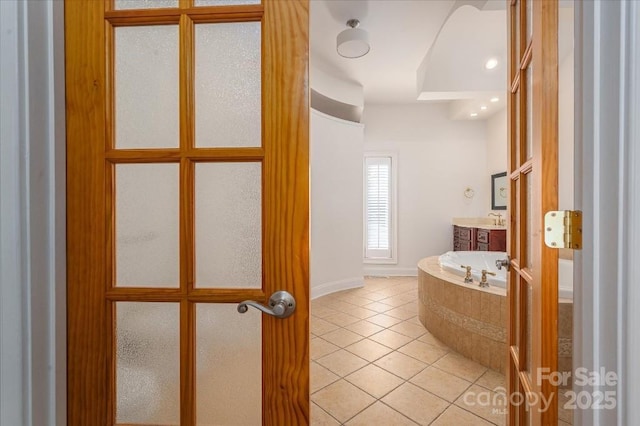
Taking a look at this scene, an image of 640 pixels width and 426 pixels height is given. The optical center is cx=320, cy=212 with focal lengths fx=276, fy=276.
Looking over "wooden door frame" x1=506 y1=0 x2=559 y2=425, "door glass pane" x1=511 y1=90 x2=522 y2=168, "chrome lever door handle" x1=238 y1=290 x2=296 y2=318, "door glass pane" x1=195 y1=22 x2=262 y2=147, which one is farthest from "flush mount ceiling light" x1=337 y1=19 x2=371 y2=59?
"chrome lever door handle" x1=238 y1=290 x2=296 y2=318

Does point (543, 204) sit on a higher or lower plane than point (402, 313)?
higher

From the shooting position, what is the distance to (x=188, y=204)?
77cm

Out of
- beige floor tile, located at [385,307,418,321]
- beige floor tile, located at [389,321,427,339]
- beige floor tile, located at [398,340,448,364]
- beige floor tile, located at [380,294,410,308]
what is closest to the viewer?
beige floor tile, located at [398,340,448,364]

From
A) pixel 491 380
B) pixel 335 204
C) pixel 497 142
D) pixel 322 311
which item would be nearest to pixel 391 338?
pixel 491 380

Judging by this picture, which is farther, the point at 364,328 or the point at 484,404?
the point at 364,328

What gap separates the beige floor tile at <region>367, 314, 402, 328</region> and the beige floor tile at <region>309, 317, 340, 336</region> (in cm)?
44

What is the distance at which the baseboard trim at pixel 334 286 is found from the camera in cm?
373

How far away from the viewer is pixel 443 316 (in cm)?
246

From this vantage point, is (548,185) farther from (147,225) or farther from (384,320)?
(384,320)

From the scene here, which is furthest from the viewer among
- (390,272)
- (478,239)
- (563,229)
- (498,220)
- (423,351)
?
(390,272)

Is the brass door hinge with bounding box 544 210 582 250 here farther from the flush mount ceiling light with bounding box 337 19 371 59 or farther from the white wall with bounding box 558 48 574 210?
the flush mount ceiling light with bounding box 337 19 371 59

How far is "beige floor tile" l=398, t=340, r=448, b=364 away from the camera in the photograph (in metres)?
2.20

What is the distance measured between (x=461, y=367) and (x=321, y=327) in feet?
4.22

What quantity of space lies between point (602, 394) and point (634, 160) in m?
0.46
